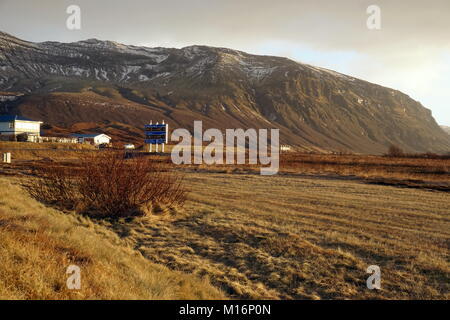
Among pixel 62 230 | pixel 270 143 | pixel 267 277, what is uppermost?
pixel 270 143

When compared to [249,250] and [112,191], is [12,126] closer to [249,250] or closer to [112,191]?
[112,191]

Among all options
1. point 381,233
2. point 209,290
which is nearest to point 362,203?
point 381,233

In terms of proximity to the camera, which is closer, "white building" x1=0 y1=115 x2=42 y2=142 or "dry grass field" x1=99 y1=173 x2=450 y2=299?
"dry grass field" x1=99 y1=173 x2=450 y2=299

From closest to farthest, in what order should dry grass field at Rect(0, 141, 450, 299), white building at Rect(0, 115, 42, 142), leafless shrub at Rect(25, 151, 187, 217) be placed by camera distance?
dry grass field at Rect(0, 141, 450, 299)
leafless shrub at Rect(25, 151, 187, 217)
white building at Rect(0, 115, 42, 142)

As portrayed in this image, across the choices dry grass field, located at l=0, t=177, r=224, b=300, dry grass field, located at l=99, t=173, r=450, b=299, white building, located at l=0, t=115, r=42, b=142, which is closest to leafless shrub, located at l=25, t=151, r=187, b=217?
dry grass field, located at l=99, t=173, r=450, b=299

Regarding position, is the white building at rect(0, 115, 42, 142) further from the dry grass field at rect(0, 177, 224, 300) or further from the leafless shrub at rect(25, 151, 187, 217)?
the dry grass field at rect(0, 177, 224, 300)

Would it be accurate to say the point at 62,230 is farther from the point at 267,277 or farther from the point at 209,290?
the point at 267,277

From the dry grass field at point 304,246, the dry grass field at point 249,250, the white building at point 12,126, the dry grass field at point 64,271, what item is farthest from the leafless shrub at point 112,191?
the white building at point 12,126

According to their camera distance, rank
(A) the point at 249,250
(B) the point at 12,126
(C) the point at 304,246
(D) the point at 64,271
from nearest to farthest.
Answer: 1. (D) the point at 64,271
2. (A) the point at 249,250
3. (C) the point at 304,246
4. (B) the point at 12,126

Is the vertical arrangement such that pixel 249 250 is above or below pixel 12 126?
below

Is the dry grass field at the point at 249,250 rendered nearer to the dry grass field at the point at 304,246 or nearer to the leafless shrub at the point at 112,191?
the dry grass field at the point at 304,246

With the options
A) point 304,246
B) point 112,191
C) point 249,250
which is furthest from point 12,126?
point 304,246

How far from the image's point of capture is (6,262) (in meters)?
5.25

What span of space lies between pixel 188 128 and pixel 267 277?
164417 millimetres
